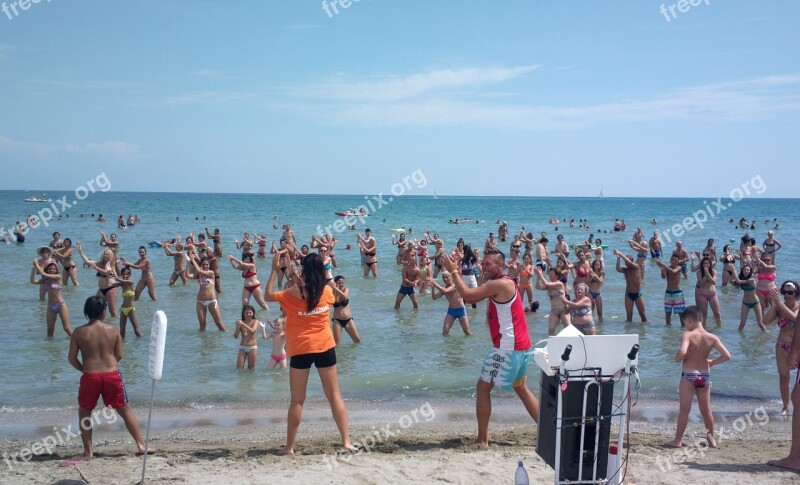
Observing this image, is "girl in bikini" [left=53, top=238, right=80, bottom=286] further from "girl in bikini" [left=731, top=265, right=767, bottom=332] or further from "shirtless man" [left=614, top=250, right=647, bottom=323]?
"girl in bikini" [left=731, top=265, right=767, bottom=332]

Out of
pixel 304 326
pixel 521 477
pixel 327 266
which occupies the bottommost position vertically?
pixel 521 477

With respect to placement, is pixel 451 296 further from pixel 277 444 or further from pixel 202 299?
pixel 277 444

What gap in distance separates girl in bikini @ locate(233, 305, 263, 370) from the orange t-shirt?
3717mm

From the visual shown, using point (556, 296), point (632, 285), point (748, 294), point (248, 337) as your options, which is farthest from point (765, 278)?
point (248, 337)

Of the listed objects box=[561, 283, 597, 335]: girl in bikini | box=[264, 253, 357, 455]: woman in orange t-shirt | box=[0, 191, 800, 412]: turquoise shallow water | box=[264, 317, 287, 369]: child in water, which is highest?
box=[264, 253, 357, 455]: woman in orange t-shirt

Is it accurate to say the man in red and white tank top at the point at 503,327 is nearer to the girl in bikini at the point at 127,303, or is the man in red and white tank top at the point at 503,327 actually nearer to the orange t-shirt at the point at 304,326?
the orange t-shirt at the point at 304,326

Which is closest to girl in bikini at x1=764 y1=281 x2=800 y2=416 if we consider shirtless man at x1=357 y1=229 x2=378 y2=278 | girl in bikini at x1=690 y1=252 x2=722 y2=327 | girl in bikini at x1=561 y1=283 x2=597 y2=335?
girl in bikini at x1=561 y1=283 x2=597 y2=335

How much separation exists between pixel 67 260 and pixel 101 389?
41.9ft

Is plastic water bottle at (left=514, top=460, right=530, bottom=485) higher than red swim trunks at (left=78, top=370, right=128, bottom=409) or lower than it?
lower

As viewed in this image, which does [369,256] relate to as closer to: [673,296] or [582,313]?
[673,296]

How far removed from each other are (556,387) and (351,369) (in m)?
5.56

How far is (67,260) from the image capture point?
16.9 metres

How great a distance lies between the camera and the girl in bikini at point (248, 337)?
9.14m

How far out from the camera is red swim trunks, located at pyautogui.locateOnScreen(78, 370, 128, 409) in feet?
18.5
